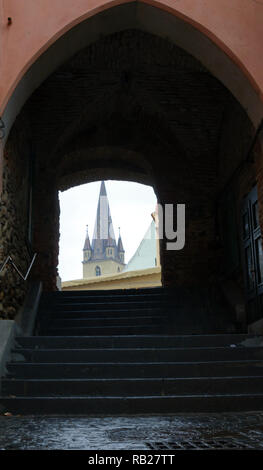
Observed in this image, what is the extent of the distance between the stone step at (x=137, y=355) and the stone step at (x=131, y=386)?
62 centimetres

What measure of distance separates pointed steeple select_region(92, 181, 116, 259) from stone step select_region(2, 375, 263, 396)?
7984 cm

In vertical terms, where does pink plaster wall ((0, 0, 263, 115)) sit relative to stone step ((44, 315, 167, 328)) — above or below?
above

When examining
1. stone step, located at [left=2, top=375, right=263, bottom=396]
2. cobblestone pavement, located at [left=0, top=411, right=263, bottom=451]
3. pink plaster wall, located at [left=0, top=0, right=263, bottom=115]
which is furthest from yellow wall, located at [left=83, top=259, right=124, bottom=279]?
cobblestone pavement, located at [left=0, top=411, right=263, bottom=451]

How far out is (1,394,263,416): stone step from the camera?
4.64 m

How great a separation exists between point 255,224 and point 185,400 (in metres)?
3.85

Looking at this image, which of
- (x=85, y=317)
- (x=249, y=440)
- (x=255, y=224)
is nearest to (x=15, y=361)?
(x=85, y=317)

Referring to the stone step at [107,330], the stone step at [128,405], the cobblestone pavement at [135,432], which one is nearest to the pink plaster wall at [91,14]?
the stone step at [128,405]

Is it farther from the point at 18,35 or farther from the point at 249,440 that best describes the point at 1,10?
the point at 249,440

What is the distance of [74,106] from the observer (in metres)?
10.4

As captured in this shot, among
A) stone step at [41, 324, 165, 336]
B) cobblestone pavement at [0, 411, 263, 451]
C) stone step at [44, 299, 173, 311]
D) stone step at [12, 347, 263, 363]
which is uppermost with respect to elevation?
stone step at [44, 299, 173, 311]

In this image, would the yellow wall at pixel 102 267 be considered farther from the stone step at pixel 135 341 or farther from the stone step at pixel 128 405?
the stone step at pixel 128 405

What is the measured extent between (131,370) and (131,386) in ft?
1.08

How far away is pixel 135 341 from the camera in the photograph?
238 inches

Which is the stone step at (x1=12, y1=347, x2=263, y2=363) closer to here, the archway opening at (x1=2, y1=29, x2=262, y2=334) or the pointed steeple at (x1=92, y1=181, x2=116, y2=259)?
the archway opening at (x1=2, y1=29, x2=262, y2=334)
